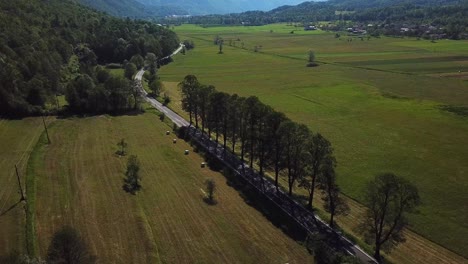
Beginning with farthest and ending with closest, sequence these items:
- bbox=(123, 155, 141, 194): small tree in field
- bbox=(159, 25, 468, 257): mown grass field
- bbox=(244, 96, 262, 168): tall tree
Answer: bbox=(244, 96, 262, 168): tall tree
bbox=(123, 155, 141, 194): small tree in field
bbox=(159, 25, 468, 257): mown grass field

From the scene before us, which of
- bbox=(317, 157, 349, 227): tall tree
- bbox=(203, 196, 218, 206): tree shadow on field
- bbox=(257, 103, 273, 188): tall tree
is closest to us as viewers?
bbox=(317, 157, 349, 227): tall tree

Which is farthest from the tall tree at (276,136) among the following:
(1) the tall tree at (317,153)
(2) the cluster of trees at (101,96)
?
(2) the cluster of trees at (101,96)

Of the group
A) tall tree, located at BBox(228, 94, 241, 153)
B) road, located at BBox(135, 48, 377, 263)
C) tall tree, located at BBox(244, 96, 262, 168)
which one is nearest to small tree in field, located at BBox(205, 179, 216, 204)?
road, located at BBox(135, 48, 377, 263)

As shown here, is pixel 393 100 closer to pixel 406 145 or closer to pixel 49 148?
pixel 406 145

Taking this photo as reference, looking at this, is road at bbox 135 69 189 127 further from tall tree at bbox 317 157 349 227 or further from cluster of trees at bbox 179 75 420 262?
tall tree at bbox 317 157 349 227

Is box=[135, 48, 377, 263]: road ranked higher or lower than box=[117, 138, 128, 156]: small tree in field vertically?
lower

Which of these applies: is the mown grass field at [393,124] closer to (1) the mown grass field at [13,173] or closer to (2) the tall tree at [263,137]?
(2) the tall tree at [263,137]

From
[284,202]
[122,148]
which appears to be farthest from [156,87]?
[284,202]
